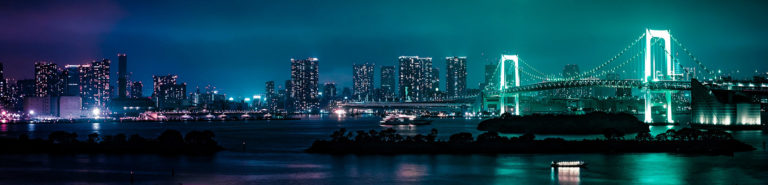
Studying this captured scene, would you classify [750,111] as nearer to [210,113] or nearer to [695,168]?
[695,168]

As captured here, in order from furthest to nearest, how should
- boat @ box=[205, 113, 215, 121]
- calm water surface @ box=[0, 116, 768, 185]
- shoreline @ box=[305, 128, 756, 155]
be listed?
boat @ box=[205, 113, 215, 121] < shoreline @ box=[305, 128, 756, 155] < calm water surface @ box=[0, 116, 768, 185]

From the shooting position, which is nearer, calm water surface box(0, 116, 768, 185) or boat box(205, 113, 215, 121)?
calm water surface box(0, 116, 768, 185)

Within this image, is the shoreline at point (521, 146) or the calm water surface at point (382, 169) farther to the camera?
the shoreline at point (521, 146)

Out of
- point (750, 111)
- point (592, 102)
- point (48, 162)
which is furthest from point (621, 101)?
point (48, 162)

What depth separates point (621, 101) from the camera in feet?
340

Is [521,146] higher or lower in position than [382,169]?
higher

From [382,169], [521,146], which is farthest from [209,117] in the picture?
[382,169]

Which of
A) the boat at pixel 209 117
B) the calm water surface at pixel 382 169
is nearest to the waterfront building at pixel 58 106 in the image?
the boat at pixel 209 117

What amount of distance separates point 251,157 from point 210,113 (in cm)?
13982

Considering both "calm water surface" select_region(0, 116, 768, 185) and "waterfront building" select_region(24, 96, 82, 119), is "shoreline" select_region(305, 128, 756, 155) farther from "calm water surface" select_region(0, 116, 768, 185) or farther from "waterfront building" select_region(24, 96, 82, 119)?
"waterfront building" select_region(24, 96, 82, 119)

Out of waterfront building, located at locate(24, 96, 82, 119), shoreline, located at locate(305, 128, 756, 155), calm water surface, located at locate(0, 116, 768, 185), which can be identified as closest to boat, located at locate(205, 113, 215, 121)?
waterfront building, located at locate(24, 96, 82, 119)

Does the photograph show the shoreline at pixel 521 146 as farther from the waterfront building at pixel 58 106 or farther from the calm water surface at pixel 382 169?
the waterfront building at pixel 58 106

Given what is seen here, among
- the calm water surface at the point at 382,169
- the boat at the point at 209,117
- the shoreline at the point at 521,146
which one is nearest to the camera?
the calm water surface at the point at 382,169

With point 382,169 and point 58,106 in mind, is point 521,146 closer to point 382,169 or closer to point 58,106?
point 382,169
